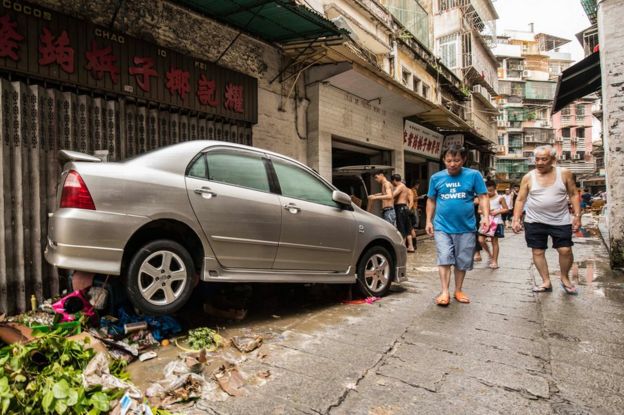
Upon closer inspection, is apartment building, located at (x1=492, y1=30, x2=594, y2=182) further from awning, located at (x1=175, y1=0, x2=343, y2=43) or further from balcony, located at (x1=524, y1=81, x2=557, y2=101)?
awning, located at (x1=175, y1=0, x2=343, y2=43)

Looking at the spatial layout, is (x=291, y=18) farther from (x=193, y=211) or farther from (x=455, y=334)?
(x=455, y=334)

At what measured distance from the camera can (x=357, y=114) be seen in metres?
10.3

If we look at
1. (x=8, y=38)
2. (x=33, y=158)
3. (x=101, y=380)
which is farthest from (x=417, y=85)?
(x=101, y=380)

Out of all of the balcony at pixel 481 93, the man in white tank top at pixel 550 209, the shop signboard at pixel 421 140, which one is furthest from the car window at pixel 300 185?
the balcony at pixel 481 93

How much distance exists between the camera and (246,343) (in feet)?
10.3

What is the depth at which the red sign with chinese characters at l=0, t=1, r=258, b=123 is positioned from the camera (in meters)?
4.31

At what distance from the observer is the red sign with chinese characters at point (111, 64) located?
4.31 metres

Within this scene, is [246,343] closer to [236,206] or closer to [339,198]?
[236,206]

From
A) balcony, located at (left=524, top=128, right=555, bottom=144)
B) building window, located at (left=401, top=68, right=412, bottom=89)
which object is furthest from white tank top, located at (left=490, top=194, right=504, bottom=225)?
balcony, located at (left=524, top=128, right=555, bottom=144)

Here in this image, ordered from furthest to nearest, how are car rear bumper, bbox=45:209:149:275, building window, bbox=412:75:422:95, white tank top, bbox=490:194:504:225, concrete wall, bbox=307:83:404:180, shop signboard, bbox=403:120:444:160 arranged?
building window, bbox=412:75:422:95 → shop signboard, bbox=403:120:444:160 → concrete wall, bbox=307:83:404:180 → white tank top, bbox=490:194:504:225 → car rear bumper, bbox=45:209:149:275

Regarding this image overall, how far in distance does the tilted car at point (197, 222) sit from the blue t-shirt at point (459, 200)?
1.03 meters

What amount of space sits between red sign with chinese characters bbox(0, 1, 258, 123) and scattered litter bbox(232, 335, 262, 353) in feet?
13.1

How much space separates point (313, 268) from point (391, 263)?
1358mm

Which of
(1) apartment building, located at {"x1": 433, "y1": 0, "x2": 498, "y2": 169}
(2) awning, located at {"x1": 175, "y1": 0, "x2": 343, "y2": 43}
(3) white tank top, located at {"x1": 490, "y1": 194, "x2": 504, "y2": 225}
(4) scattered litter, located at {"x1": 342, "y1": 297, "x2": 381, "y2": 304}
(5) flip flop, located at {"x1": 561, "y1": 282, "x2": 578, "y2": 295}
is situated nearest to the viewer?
(4) scattered litter, located at {"x1": 342, "y1": 297, "x2": 381, "y2": 304}
